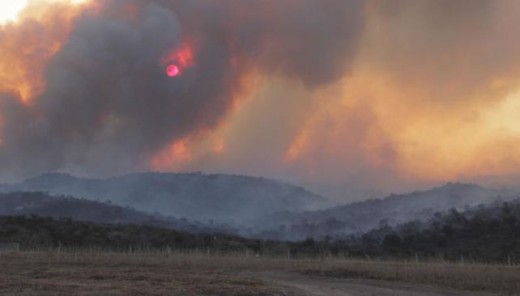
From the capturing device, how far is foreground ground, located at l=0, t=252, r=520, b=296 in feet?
97.7

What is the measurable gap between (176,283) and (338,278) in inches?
703

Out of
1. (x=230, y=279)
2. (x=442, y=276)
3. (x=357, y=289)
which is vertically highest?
(x=230, y=279)

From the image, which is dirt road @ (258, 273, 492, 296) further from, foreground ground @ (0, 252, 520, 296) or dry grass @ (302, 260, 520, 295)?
dry grass @ (302, 260, 520, 295)

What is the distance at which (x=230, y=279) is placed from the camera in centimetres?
3803

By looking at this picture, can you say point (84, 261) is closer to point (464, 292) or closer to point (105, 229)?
point (464, 292)

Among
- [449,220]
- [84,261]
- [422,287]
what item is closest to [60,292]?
[422,287]

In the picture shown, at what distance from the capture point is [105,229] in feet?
377

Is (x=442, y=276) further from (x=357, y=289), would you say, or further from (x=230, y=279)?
(x=230, y=279)

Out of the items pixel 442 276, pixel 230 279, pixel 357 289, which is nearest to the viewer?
pixel 357 289

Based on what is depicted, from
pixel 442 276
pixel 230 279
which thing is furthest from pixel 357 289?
pixel 442 276

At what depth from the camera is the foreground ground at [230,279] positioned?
97.7ft

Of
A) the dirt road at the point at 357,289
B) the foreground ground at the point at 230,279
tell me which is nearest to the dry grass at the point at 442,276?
the foreground ground at the point at 230,279

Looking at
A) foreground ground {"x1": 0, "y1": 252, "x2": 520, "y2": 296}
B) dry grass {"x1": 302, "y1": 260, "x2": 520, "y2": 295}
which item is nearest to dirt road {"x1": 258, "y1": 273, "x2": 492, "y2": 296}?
foreground ground {"x1": 0, "y1": 252, "x2": 520, "y2": 296}

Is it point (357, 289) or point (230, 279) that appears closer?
point (357, 289)
